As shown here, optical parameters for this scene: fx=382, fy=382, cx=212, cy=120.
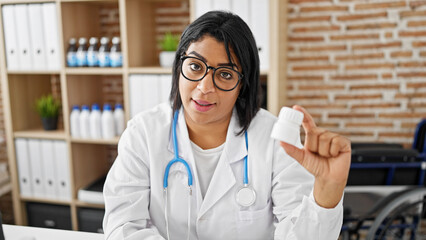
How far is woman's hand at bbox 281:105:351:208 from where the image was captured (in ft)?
3.14

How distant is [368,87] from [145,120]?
169 cm

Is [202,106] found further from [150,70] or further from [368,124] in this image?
[368,124]

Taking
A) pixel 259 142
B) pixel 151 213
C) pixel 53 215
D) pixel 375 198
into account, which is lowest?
pixel 53 215

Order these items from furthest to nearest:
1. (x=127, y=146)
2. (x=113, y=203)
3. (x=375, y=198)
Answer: (x=375, y=198) < (x=127, y=146) < (x=113, y=203)

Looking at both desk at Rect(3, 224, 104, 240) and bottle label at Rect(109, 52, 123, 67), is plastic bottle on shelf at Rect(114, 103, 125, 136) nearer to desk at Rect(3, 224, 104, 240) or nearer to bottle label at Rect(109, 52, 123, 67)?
bottle label at Rect(109, 52, 123, 67)

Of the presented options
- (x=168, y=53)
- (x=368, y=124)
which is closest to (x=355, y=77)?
(x=368, y=124)

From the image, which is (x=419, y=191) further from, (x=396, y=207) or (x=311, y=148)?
(x=311, y=148)

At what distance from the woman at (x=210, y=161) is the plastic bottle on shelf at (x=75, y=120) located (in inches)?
43.9

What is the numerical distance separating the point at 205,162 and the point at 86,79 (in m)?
1.53

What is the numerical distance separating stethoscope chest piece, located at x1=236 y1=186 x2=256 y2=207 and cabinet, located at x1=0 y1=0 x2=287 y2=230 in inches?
36.6

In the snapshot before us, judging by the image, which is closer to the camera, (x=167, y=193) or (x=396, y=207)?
(x=167, y=193)

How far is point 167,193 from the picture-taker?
133 centimetres

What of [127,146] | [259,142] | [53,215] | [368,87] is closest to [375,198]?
[368,87]

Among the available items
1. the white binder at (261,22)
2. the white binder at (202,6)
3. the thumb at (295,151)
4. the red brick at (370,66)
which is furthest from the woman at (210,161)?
the red brick at (370,66)
